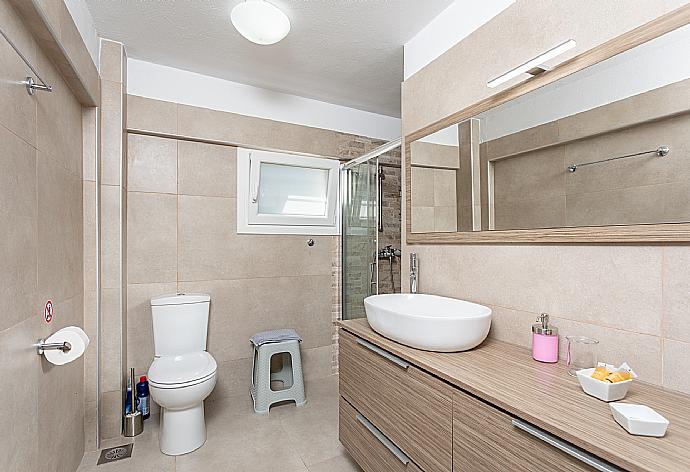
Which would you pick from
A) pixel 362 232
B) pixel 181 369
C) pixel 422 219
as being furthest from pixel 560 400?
pixel 362 232

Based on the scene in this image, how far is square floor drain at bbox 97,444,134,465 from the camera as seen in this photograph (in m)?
2.03

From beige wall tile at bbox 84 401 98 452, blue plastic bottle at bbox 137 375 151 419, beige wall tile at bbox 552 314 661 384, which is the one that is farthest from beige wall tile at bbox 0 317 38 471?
beige wall tile at bbox 552 314 661 384

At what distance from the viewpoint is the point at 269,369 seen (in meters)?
2.65

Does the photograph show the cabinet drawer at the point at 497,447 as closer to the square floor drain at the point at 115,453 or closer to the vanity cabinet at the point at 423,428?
the vanity cabinet at the point at 423,428

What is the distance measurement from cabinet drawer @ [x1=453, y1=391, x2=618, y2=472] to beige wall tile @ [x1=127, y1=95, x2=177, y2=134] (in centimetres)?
249

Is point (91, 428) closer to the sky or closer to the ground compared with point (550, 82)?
closer to the ground

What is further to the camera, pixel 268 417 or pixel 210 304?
pixel 210 304

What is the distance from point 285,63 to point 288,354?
7.26 feet

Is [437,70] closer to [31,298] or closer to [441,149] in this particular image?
[441,149]

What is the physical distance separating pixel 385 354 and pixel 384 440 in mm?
382

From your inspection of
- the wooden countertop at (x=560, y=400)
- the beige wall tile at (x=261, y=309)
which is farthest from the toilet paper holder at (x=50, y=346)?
the wooden countertop at (x=560, y=400)

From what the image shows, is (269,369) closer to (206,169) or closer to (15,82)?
(206,169)

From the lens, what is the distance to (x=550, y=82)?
138 centimetres

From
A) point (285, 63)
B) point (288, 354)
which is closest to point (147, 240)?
point (288, 354)
